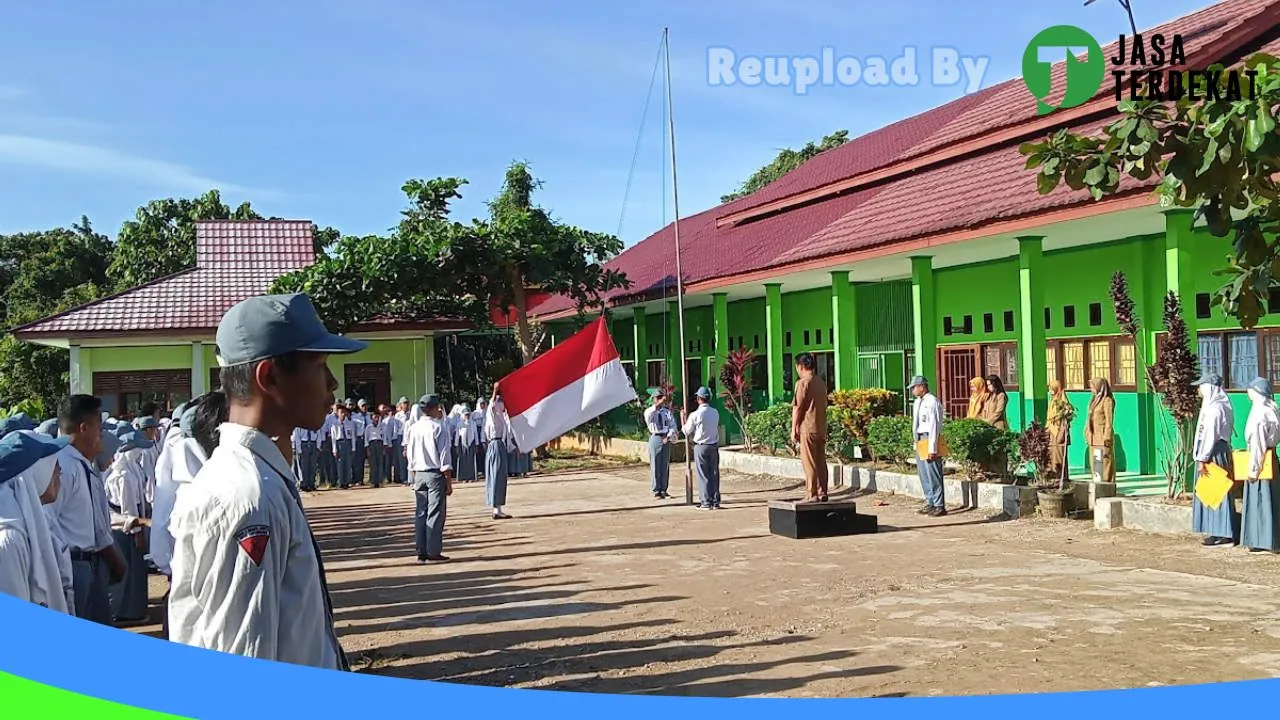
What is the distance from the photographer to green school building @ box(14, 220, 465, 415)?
71.8 feet

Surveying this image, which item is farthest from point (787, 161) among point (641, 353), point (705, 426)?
point (705, 426)

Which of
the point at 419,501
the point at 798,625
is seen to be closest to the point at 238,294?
the point at 419,501

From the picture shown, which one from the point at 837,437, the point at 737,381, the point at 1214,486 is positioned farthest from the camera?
the point at 737,381

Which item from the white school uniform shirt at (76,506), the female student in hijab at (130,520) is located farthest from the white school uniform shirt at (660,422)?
the white school uniform shirt at (76,506)

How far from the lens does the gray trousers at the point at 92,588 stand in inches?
264

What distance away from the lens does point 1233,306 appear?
5750 millimetres

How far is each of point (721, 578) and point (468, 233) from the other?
14.7 metres

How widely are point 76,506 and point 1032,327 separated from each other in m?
11.3

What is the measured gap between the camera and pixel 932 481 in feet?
42.8

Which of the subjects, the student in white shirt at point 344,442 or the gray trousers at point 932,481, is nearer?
the gray trousers at point 932,481

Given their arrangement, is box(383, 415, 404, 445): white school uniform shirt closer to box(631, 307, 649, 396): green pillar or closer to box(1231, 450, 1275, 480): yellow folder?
box(631, 307, 649, 396): green pillar

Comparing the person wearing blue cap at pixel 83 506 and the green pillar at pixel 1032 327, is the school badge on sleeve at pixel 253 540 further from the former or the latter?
the green pillar at pixel 1032 327

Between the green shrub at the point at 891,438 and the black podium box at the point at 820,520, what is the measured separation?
3330 mm

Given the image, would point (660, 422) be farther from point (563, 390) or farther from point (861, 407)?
point (861, 407)
